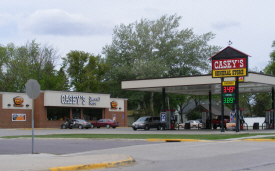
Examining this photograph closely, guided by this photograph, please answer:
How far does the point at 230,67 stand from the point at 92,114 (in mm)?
33118

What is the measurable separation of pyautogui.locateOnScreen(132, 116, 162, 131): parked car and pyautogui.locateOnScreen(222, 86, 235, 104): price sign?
43.4ft

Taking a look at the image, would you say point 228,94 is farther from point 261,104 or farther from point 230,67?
point 261,104

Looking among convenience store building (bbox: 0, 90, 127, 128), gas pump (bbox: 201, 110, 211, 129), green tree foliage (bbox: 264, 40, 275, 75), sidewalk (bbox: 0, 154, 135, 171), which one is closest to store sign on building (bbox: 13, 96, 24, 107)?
convenience store building (bbox: 0, 90, 127, 128)

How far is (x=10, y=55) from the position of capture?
79.7 m

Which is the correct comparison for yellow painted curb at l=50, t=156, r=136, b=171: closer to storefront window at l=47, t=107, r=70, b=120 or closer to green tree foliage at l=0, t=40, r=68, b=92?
storefront window at l=47, t=107, r=70, b=120

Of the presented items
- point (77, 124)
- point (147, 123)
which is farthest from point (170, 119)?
point (77, 124)

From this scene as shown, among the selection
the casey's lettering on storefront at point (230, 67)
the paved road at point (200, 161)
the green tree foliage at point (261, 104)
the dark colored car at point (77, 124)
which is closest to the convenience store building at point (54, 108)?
the dark colored car at point (77, 124)

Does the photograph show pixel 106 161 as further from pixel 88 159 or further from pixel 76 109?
pixel 76 109

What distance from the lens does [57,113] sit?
54219 millimetres

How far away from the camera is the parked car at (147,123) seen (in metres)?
42.2

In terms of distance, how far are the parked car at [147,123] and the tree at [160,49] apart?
62.7 ft

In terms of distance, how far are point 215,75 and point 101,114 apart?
3258 centimetres

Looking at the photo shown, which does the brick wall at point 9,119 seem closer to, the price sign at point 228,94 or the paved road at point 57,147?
the paved road at point 57,147

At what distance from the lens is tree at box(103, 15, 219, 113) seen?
63.7 metres
